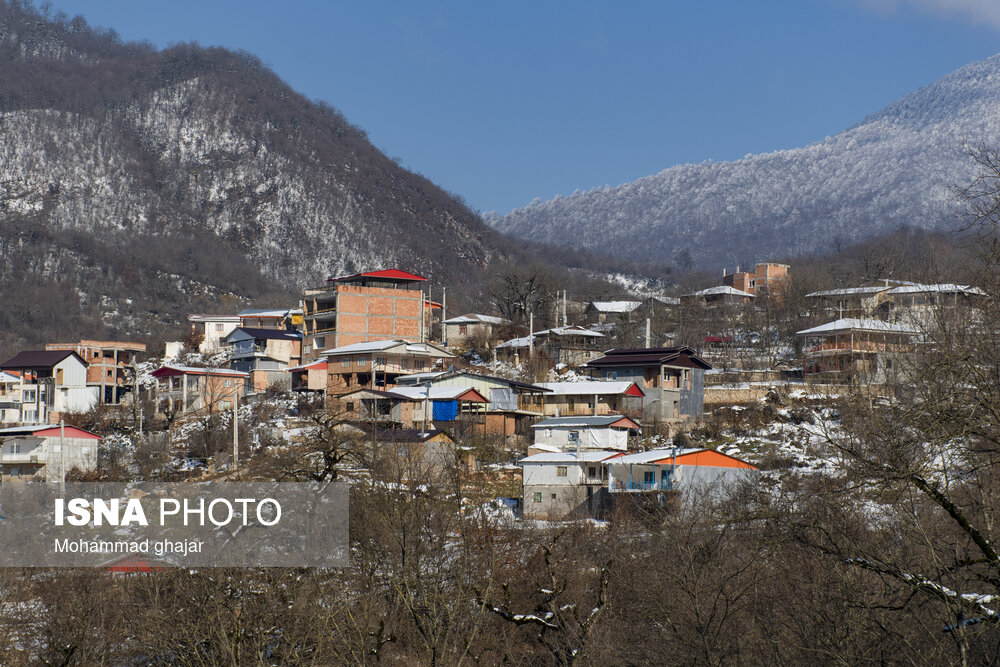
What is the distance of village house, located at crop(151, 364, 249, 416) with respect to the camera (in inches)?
2286

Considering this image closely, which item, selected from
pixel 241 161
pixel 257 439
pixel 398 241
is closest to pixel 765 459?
pixel 257 439

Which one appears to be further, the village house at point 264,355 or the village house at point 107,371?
the village house at point 107,371

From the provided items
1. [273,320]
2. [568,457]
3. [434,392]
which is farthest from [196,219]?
[568,457]

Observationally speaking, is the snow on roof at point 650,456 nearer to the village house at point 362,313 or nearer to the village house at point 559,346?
the village house at point 559,346

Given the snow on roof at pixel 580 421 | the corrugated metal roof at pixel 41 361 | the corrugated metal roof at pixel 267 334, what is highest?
the corrugated metal roof at pixel 267 334

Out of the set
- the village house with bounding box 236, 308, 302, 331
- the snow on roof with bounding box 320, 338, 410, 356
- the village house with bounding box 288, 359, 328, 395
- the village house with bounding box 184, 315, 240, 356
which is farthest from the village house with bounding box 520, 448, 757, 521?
the village house with bounding box 184, 315, 240, 356

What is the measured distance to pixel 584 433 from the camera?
150ft

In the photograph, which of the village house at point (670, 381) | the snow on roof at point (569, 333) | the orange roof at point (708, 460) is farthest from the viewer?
the snow on roof at point (569, 333)

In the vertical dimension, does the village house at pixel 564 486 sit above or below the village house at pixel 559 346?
below

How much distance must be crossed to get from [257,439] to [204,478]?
5474 mm

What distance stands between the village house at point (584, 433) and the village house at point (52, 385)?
30029 millimetres

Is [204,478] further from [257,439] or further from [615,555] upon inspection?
[615,555]

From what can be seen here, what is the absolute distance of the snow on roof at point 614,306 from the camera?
85312mm

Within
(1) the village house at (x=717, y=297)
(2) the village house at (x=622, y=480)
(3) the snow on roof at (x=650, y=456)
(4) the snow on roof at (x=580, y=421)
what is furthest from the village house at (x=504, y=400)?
(1) the village house at (x=717, y=297)
